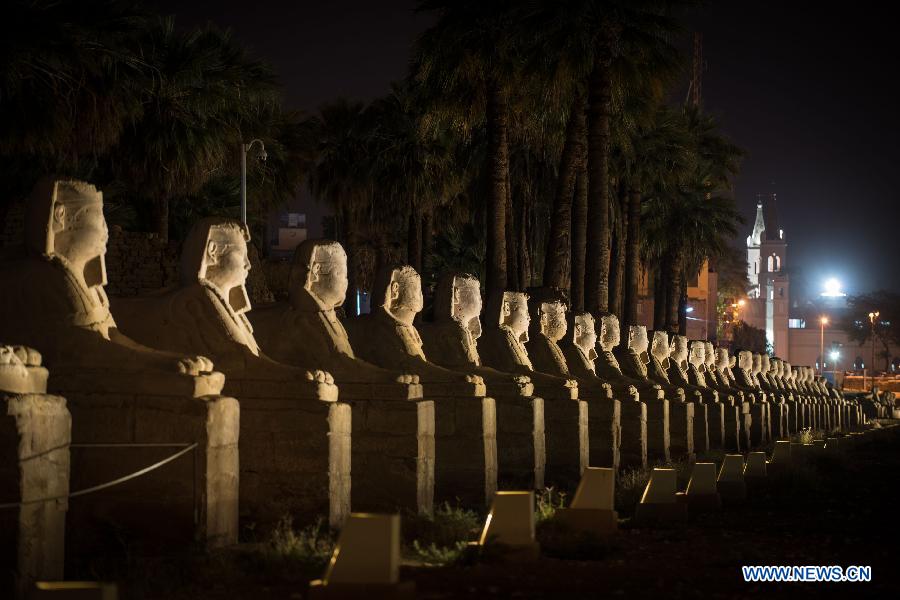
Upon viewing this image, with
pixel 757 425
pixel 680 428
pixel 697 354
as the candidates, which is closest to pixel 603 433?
pixel 680 428

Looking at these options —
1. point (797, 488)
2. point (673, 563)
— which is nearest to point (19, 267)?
point (673, 563)

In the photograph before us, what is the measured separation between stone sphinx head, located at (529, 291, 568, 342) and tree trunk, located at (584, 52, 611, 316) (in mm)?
5819

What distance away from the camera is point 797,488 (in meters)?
17.2

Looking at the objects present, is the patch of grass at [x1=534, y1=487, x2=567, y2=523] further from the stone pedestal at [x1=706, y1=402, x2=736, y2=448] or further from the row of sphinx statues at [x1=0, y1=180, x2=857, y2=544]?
the stone pedestal at [x1=706, y1=402, x2=736, y2=448]

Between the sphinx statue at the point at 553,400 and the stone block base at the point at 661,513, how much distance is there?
3804 mm

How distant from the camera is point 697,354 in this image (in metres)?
32.6

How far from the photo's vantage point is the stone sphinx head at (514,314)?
1753cm

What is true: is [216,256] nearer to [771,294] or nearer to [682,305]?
[682,305]

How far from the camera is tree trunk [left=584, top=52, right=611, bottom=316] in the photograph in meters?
25.8

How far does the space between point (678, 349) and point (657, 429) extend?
28.5 feet

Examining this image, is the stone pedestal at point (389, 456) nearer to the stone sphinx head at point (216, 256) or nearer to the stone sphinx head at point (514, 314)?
the stone sphinx head at point (216, 256)

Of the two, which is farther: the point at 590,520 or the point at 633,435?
the point at 633,435

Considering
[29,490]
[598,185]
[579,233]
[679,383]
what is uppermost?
[598,185]

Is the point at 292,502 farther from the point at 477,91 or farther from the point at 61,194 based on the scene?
the point at 477,91
